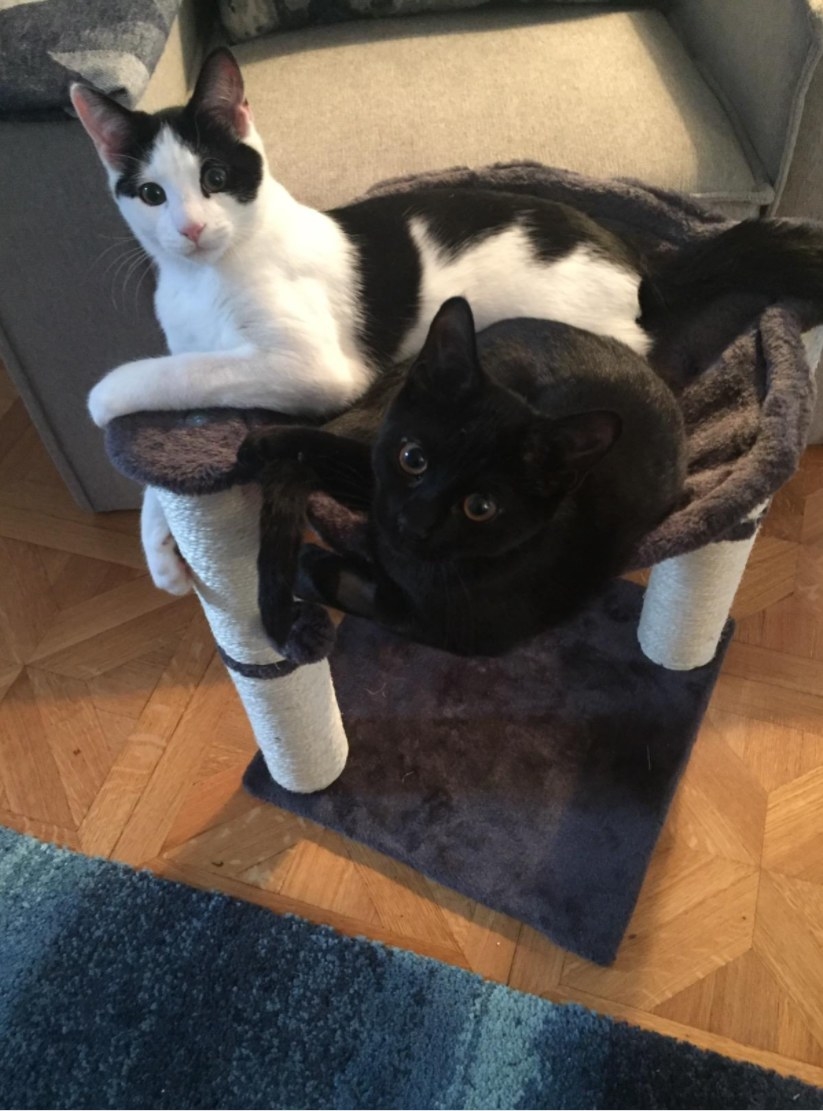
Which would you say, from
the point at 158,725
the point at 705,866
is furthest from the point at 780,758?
the point at 158,725

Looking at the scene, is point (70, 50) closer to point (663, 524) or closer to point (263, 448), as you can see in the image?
point (263, 448)

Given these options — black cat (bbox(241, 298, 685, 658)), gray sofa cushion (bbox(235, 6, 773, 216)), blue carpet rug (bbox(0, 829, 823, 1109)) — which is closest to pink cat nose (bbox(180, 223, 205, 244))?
black cat (bbox(241, 298, 685, 658))

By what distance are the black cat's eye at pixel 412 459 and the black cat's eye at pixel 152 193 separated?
0.34 m

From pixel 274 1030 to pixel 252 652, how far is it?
1.43 ft

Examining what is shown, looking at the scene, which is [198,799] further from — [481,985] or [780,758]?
[780,758]

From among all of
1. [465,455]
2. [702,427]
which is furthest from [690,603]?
[465,455]

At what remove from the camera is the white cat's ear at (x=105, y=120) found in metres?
0.78

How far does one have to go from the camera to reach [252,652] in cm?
92

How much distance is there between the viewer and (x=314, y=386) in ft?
2.74

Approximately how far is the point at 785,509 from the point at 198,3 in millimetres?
1292

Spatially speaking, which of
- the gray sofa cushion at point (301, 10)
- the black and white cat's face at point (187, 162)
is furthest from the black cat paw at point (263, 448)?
the gray sofa cushion at point (301, 10)

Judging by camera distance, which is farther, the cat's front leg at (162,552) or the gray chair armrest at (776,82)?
Answer: the gray chair armrest at (776,82)

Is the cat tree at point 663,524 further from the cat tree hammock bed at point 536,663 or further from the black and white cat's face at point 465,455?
the black and white cat's face at point 465,455

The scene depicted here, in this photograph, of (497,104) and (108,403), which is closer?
(108,403)
